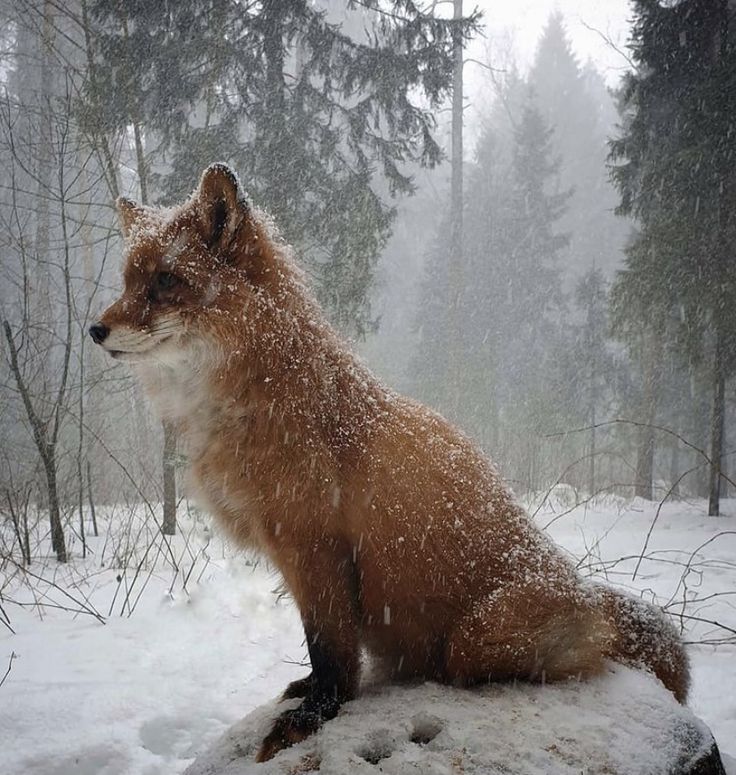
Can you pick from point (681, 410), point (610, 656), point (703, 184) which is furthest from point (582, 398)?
point (610, 656)

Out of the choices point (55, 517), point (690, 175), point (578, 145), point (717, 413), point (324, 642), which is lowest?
point (55, 517)

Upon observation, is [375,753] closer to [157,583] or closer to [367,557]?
[367,557]

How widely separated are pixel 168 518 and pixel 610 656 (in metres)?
5.92

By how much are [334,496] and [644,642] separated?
152 cm

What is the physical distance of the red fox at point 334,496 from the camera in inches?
81.6

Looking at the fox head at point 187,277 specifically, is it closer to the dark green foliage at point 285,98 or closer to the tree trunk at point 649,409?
the dark green foliage at point 285,98

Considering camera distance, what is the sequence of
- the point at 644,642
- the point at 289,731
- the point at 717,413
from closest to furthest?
1. the point at 289,731
2. the point at 644,642
3. the point at 717,413

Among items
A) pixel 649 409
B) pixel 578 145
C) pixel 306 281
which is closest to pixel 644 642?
pixel 306 281

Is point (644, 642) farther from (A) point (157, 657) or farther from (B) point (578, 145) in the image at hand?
(B) point (578, 145)

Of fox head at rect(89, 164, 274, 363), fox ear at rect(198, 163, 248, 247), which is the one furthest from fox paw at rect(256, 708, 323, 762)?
fox ear at rect(198, 163, 248, 247)

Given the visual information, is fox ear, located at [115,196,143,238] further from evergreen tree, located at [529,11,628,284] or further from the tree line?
evergreen tree, located at [529,11,628,284]

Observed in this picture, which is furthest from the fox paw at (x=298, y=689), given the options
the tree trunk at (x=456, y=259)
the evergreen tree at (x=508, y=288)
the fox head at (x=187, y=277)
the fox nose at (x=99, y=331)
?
the evergreen tree at (x=508, y=288)

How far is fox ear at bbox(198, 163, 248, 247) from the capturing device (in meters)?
2.23

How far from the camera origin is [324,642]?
82.0 inches
